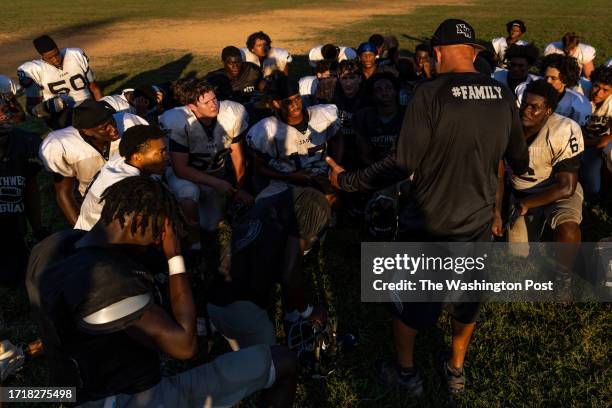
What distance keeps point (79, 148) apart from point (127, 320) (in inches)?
138

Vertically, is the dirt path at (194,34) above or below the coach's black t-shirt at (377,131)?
below

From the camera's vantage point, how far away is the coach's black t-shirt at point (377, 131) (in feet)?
21.1

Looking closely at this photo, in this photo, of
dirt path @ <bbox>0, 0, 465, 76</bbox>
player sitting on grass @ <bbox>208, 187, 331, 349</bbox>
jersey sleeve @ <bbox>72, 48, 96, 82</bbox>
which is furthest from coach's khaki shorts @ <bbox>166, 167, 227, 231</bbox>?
dirt path @ <bbox>0, 0, 465, 76</bbox>

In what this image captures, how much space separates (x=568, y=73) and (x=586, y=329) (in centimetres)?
331

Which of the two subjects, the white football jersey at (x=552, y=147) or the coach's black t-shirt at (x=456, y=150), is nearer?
the coach's black t-shirt at (x=456, y=150)

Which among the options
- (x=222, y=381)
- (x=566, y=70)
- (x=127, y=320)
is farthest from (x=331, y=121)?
(x=127, y=320)

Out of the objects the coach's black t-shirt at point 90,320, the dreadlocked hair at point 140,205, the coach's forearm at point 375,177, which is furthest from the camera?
the coach's forearm at point 375,177

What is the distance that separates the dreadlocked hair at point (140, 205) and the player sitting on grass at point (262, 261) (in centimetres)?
73

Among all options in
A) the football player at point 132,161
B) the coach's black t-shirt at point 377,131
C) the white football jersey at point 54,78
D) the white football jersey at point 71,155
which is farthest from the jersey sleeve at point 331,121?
the white football jersey at point 54,78

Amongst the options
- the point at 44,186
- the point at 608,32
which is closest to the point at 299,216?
the point at 44,186

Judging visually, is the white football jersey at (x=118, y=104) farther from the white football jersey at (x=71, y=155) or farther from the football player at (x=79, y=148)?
the white football jersey at (x=71, y=155)

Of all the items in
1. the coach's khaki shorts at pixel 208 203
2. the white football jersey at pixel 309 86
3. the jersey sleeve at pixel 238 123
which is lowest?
the coach's khaki shorts at pixel 208 203

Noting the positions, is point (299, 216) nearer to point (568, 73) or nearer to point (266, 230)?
point (266, 230)

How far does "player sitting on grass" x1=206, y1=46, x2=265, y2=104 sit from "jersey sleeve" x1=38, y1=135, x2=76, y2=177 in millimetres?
4576
